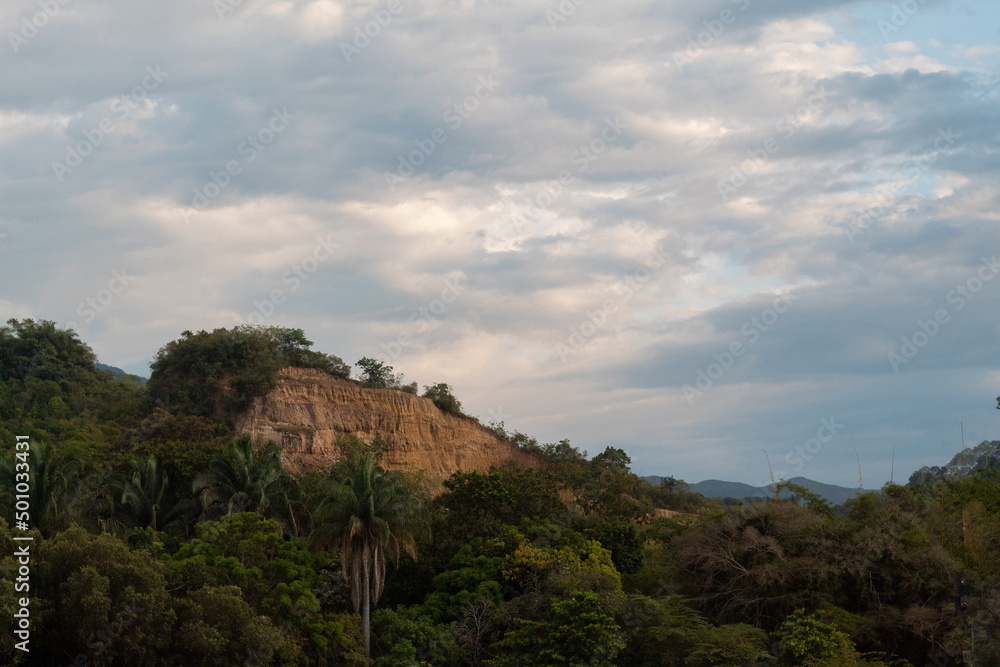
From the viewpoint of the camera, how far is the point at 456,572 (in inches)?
1492

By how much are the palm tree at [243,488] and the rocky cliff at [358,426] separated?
32.5 feet

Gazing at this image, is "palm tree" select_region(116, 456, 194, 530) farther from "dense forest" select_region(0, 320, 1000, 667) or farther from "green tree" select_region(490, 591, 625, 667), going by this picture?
"green tree" select_region(490, 591, 625, 667)

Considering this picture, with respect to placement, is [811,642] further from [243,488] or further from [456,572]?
[243,488]

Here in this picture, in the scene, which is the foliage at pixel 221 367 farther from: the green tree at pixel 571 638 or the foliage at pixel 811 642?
the foliage at pixel 811 642

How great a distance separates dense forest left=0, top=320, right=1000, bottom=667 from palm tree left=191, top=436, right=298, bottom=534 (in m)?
0.09

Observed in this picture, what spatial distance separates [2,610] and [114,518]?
15349 millimetres

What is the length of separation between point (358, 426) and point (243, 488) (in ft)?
50.9

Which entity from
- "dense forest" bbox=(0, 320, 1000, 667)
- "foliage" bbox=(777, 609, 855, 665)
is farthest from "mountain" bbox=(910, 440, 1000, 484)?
"foliage" bbox=(777, 609, 855, 665)

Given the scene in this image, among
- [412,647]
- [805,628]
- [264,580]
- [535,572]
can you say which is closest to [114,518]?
[264,580]

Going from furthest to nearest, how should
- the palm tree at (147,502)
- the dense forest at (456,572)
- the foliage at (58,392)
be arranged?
the foliage at (58,392), the palm tree at (147,502), the dense forest at (456,572)

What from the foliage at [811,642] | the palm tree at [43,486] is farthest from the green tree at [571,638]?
the palm tree at [43,486]

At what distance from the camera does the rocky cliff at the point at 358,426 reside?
171ft

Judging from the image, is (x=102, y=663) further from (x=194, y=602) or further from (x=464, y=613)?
(x=464, y=613)

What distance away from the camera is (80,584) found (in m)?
27.0
